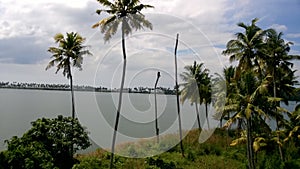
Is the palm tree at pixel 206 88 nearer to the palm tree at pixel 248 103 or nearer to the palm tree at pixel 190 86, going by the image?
the palm tree at pixel 190 86

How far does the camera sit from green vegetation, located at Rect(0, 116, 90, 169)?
2059 cm

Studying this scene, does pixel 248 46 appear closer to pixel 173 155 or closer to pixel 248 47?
pixel 248 47

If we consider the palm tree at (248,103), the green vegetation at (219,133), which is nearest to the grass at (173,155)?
the green vegetation at (219,133)

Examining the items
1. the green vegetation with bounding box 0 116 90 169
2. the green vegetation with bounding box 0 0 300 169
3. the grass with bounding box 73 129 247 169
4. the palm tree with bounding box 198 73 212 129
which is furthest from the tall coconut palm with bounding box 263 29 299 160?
the green vegetation with bounding box 0 116 90 169

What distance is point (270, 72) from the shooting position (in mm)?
30594

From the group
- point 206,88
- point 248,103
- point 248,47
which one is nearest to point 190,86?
point 206,88

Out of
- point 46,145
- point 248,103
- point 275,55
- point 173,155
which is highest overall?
point 275,55

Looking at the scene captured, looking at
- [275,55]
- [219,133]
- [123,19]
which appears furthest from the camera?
[219,133]

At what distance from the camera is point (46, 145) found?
75.8 ft

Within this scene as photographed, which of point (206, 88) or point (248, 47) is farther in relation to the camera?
point (206, 88)

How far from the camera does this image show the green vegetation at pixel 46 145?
20.6 metres

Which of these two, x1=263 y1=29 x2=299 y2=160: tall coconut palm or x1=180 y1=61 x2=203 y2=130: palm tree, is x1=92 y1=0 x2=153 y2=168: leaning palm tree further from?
x1=180 y1=61 x2=203 y2=130: palm tree

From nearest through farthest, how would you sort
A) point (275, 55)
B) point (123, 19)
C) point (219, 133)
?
point (123, 19)
point (275, 55)
point (219, 133)

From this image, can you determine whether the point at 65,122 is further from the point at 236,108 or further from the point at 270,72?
the point at 270,72
